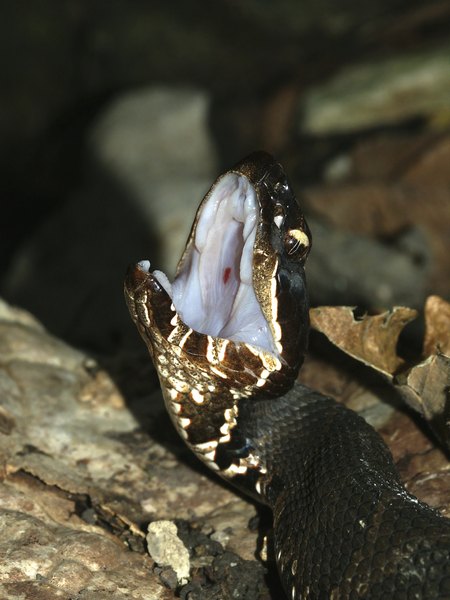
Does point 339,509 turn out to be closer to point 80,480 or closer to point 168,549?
point 168,549

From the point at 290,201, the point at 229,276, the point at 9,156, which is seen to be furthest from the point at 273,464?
the point at 9,156

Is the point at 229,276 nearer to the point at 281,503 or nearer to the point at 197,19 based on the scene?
the point at 281,503

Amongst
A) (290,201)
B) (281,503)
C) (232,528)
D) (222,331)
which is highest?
(290,201)

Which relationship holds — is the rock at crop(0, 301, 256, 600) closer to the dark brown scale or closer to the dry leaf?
the dark brown scale

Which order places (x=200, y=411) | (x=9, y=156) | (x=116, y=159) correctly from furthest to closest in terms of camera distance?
(x=9, y=156) < (x=116, y=159) < (x=200, y=411)

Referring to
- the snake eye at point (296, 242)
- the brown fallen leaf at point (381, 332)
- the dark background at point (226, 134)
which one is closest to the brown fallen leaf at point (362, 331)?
the brown fallen leaf at point (381, 332)

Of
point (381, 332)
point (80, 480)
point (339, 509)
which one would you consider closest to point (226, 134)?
point (381, 332)
